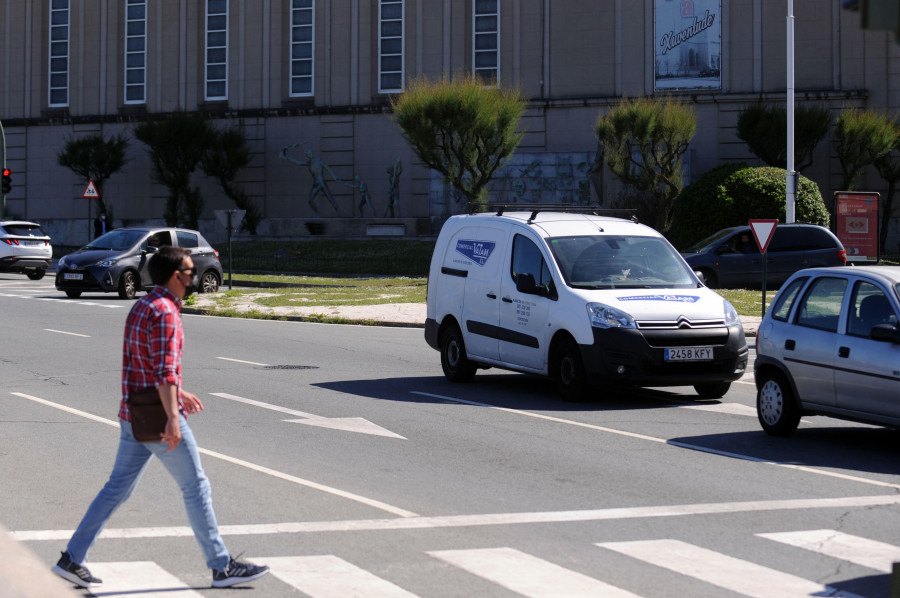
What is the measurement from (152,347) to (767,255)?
962 inches

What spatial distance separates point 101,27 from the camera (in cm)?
5784

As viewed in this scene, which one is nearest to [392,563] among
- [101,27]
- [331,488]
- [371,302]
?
[331,488]

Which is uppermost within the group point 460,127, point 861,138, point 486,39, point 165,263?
point 486,39

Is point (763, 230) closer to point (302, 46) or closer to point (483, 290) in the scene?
point (483, 290)

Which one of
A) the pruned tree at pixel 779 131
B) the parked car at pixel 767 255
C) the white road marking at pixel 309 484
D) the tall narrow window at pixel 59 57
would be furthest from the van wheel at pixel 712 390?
the tall narrow window at pixel 59 57

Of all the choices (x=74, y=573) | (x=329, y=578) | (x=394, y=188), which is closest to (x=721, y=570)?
(x=329, y=578)

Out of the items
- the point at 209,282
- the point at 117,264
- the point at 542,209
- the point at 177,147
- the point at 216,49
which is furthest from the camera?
the point at 216,49

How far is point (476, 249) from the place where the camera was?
48.1ft

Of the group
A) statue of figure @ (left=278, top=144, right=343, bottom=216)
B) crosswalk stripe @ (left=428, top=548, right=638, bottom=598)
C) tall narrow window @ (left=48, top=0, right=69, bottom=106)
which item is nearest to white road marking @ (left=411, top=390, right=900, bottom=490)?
crosswalk stripe @ (left=428, top=548, right=638, bottom=598)

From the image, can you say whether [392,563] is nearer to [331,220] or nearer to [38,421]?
[38,421]

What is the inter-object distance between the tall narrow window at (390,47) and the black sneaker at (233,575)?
4752cm

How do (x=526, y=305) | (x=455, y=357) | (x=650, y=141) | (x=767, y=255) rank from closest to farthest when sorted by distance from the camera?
(x=526, y=305) → (x=455, y=357) → (x=767, y=255) → (x=650, y=141)

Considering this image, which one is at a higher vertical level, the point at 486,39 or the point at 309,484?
the point at 486,39

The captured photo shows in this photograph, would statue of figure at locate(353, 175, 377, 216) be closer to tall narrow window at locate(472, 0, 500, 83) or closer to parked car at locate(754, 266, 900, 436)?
tall narrow window at locate(472, 0, 500, 83)
